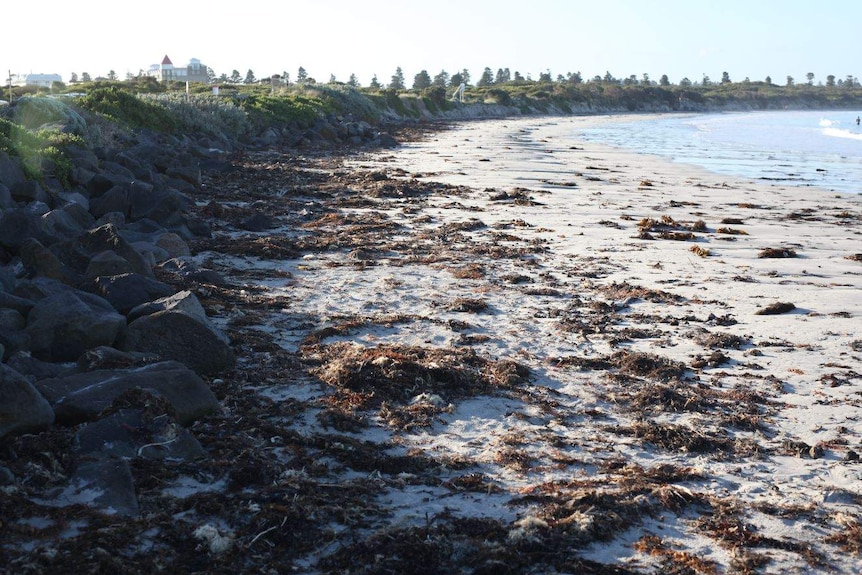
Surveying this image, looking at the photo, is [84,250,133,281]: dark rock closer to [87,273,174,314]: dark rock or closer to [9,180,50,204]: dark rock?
[87,273,174,314]: dark rock

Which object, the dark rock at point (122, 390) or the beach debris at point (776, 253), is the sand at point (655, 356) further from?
the dark rock at point (122, 390)

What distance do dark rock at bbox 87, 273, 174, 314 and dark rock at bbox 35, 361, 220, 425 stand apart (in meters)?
1.42

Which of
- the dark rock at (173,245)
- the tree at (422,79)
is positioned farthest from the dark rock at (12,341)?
the tree at (422,79)

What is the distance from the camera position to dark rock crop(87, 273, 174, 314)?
6.00 metres

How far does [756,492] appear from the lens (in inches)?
156

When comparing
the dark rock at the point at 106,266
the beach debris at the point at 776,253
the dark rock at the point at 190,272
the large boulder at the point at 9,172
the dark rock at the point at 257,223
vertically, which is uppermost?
the large boulder at the point at 9,172

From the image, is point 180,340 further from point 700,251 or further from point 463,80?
point 463,80

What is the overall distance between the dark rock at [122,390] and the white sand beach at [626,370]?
0.63 m

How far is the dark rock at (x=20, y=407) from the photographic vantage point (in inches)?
157

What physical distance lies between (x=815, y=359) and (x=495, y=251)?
4280mm

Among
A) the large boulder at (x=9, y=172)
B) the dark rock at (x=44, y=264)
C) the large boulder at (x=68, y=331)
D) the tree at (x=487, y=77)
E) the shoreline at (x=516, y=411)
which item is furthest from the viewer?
the tree at (x=487, y=77)

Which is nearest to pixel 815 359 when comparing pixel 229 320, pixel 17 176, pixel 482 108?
pixel 229 320

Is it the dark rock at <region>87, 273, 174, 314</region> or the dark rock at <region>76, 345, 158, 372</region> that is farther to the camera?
the dark rock at <region>87, 273, 174, 314</region>

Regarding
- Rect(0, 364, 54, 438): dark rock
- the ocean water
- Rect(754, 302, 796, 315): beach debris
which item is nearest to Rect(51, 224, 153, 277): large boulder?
Rect(0, 364, 54, 438): dark rock
